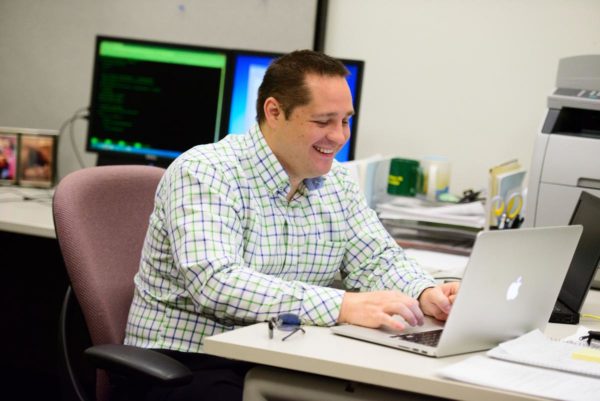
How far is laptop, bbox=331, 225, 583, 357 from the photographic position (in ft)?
4.48

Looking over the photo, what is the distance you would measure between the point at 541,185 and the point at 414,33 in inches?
36.9

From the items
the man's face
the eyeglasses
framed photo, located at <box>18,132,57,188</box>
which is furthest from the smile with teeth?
framed photo, located at <box>18,132,57,188</box>

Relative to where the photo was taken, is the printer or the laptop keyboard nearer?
the laptop keyboard

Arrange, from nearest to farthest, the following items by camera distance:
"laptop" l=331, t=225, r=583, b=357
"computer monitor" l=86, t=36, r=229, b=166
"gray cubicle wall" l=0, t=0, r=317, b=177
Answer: "laptop" l=331, t=225, r=583, b=357 → "computer monitor" l=86, t=36, r=229, b=166 → "gray cubicle wall" l=0, t=0, r=317, b=177

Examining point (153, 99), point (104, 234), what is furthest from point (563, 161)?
point (153, 99)

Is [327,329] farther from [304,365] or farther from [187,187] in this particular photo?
[187,187]

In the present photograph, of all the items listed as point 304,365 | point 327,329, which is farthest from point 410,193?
point 304,365

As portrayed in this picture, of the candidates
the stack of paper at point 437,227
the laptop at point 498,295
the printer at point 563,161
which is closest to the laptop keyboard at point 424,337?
the laptop at point 498,295

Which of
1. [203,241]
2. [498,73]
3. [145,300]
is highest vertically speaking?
[498,73]

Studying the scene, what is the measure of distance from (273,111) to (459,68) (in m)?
1.30

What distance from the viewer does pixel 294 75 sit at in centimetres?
186

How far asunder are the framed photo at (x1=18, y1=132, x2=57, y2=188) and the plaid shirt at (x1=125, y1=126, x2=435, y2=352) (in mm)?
1618

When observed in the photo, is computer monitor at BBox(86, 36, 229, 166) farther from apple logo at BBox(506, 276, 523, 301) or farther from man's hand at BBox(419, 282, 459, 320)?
apple logo at BBox(506, 276, 523, 301)

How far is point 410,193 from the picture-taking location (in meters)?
2.82
